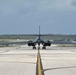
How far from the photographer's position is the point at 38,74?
15594mm

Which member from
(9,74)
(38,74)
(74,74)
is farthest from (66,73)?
(9,74)

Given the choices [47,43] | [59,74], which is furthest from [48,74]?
[47,43]

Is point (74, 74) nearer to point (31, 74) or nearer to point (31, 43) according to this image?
point (31, 74)

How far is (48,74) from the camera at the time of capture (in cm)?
1594

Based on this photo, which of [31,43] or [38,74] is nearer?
[38,74]

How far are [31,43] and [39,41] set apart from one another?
226 cm

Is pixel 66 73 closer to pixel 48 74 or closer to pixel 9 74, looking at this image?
pixel 48 74

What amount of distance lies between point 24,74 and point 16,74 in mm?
377

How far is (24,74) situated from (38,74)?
2.29 ft

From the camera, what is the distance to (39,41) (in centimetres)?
6994

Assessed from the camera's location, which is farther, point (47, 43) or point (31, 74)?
point (47, 43)

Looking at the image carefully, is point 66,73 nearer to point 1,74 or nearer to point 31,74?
point 31,74

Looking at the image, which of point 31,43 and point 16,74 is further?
point 31,43

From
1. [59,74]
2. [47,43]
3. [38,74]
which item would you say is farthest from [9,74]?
[47,43]
